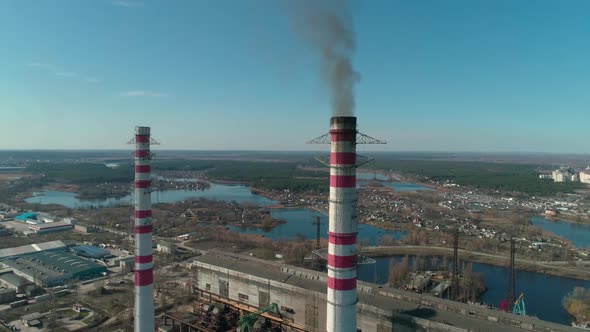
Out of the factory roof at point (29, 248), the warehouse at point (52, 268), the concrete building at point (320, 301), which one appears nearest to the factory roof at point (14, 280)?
the warehouse at point (52, 268)

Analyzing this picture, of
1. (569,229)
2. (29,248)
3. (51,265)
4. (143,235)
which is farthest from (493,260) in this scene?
(29,248)

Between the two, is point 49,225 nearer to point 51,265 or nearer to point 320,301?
point 51,265

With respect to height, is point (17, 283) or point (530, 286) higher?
point (17, 283)

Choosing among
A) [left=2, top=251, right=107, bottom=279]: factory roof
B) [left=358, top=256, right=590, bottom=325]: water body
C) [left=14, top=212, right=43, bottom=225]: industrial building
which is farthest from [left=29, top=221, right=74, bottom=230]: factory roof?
[left=358, top=256, right=590, bottom=325]: water body

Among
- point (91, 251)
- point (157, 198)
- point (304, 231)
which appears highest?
point (91, 251)

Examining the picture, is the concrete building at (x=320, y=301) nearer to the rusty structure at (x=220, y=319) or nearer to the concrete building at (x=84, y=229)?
the rusty structure at (x=220, y=319)
